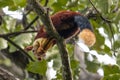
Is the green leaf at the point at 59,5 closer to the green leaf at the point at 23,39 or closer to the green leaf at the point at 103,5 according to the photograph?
the green leaf at the point at 23,39

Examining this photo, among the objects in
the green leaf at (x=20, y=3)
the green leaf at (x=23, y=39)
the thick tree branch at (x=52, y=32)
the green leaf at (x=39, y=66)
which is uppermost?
the green leaf at (x=20, y=3)

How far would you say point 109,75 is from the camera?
106cm

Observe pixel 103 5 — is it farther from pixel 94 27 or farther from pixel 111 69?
pixel 94 27

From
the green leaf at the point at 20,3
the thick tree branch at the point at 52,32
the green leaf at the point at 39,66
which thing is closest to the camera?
the thick tree branch at the point at 52,32

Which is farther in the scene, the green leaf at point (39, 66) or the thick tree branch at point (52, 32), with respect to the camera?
the green leaf at point (39, 66)

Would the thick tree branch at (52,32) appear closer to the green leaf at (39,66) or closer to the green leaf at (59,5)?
the green leaf at (39,66)

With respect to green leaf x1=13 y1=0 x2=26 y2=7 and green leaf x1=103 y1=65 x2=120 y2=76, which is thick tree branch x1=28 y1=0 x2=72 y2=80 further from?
green leaf x1=13 y1=0 x2=26 y2=7

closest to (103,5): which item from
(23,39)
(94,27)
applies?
(94,27)

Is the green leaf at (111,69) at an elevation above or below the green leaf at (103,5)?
below

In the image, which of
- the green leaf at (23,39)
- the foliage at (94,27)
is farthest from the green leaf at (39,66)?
the green leaf at (23,39)

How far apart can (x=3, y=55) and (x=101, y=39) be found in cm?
89

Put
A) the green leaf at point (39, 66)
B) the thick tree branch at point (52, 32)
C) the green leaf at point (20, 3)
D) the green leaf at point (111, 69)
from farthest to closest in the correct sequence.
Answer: the green leaf at point (20, 3) → the green leaf at point (39, 66) → the green leaf at point (111, 69) → the thick tree branch at point (52, 32)

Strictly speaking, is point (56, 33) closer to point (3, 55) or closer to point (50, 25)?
point (50, 25)

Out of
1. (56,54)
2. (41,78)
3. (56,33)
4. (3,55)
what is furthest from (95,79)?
(56,33)
